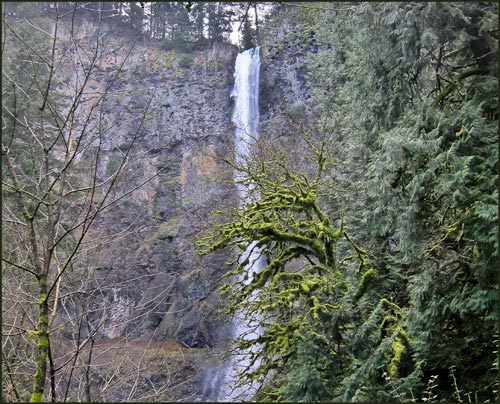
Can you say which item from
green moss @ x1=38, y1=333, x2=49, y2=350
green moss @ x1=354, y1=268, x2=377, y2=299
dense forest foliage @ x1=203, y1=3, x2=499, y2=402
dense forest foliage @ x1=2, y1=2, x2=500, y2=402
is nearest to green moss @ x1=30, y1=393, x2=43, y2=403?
green moss @ x1=38, y1=333, x2=49, y2=350

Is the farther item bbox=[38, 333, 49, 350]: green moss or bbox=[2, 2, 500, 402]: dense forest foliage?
bbox=[2, 2, 500, 402]: dense forest foliage

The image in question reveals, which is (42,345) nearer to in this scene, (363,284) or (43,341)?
(43,341)

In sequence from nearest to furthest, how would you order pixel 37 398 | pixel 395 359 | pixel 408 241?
pixel 37 398 < pixel 395 359 < pixel 408 241

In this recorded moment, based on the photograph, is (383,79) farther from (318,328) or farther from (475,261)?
(318,328)

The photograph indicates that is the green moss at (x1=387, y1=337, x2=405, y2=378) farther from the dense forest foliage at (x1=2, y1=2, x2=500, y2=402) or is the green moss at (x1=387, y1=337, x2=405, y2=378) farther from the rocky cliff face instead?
the rocky cliff face

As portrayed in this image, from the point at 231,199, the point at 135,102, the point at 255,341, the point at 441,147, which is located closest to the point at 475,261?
the point at 441,147

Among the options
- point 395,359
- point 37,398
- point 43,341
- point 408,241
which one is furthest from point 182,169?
point 37,398

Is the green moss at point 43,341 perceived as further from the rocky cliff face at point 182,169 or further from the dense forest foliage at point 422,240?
the rocky cliff face at point 182,169

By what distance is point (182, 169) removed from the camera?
65.8 ft

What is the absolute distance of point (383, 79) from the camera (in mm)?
5785

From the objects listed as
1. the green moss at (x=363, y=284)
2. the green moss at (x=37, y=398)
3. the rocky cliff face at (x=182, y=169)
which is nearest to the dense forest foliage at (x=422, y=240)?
the green moss at (x=363, y=284)

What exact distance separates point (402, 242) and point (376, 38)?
8.24ft

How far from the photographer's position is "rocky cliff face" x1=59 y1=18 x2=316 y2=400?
15.8 m

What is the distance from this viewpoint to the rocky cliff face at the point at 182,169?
15820 millimetres
